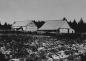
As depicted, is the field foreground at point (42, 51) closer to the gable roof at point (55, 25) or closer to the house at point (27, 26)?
the gable roof at point (55, 25)

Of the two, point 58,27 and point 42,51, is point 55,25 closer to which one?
point 58,27

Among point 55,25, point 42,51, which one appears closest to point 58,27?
point 55,25

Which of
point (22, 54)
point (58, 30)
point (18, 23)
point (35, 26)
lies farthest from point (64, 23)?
point (22, 54)

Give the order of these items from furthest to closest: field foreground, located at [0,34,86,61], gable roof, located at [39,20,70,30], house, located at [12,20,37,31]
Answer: house, located at [12,20,37,31]
gable roof, located at [39,20,70,30]
field foreground, located at [0,34,86,61]

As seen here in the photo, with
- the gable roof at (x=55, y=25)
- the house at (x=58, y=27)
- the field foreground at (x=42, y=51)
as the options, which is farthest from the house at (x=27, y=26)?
the field foreground at (x=42, y=51)

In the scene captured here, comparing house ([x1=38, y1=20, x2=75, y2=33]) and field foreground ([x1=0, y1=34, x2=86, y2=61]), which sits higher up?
house ([x1=38, y1=20, x2=75, y2=33])

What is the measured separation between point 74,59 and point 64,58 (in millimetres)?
891

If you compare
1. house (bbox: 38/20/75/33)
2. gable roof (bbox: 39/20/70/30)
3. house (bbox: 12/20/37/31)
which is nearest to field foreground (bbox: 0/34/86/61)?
house (bbox: 38/20/75/33)

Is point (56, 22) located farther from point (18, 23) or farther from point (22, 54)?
point (22, 54)

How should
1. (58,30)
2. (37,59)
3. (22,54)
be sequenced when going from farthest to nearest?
(58,30) → (22,54) → (37,59)

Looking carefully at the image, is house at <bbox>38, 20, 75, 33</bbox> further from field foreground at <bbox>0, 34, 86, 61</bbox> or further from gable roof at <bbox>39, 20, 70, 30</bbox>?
field foreground at <bbox>0, 34, 86, 61</bbox>

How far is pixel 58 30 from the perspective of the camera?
5384 centimetres

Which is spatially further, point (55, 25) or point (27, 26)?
point (27, 26)

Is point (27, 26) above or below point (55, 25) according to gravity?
below
